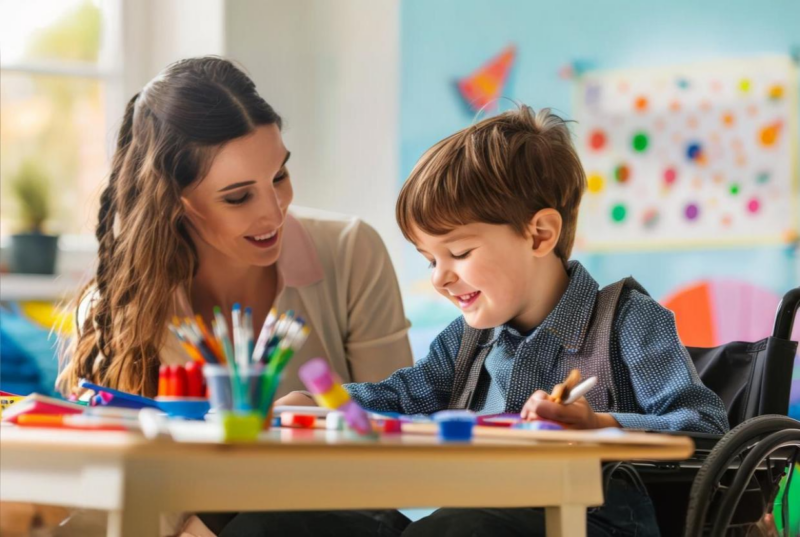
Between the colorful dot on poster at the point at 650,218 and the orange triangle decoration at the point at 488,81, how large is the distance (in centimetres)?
58

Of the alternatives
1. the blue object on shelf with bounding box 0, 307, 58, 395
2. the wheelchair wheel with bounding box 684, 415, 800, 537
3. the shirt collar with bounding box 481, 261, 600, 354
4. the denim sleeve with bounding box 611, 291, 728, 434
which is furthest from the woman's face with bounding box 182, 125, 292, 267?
the blue object on shelf with bounding box 0, 307, 58, 395

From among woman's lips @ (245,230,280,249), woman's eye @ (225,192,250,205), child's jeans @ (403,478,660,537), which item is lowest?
child's jeans @ (403,478,660,537)

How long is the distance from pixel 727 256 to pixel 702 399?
5.62ft

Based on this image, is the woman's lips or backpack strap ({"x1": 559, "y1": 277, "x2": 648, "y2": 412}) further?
the woman's lips

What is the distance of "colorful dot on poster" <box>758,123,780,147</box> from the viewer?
2.86 meters

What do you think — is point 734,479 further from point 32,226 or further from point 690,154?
point 32,226

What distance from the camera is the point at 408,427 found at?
938 mm

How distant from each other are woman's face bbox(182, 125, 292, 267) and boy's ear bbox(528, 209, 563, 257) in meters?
0.48

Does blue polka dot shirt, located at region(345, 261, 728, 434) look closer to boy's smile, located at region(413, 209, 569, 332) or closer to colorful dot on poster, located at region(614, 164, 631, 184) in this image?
boy's smile, located at region(413, 209, 569, 332)

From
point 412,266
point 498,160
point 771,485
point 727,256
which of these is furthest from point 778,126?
point 771,485

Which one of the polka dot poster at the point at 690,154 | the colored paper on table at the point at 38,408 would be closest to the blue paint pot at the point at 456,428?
the colored paper on table at the point at 38,408

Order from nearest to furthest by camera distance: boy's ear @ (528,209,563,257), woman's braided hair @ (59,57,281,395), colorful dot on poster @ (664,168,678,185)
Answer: boy's ear @ (528,209,563,257), woman's braided hair @ (59,57,281,395), colorful dot on poster @ (664,168,678,185)

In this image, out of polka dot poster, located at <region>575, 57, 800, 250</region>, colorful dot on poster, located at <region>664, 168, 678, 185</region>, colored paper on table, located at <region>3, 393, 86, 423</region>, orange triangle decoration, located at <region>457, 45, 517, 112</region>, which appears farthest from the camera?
orange triangle decoration, located at <region>457, 45, 517, 112</region>

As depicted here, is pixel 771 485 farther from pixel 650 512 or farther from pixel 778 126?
pixel 778 126
